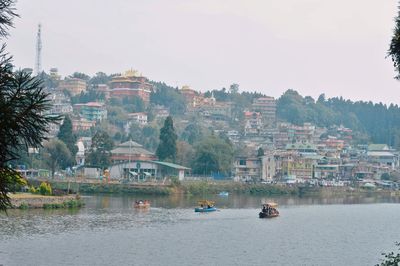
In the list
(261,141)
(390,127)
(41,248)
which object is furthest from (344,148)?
(41,248)

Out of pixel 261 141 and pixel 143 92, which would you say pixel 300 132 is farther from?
pixel 143 92

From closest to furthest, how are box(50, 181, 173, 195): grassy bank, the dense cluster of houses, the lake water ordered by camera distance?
the lake water, box(50, 181, 173, 195): grassy bank, the dense cluster of houses

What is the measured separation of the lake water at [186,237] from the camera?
23.1m

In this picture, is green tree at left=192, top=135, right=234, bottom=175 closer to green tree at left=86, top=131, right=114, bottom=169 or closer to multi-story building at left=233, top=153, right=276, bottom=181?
multi-story building at left=233, top=153, right=276, bottom=181

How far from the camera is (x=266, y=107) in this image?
154 m

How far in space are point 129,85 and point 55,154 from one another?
263 ft

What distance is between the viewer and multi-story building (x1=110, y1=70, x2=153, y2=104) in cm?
14188

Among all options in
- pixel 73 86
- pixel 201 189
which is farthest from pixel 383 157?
pixel 73 86

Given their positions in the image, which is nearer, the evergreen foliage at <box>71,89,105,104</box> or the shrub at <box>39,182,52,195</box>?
the shrub at <box>39,182,52,195</box>

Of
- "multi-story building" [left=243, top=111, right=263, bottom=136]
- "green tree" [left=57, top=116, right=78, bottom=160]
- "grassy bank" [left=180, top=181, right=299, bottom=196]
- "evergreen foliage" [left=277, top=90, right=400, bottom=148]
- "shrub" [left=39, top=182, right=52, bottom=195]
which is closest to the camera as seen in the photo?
"shrub" [left=39, top=182, right=52, bottom=195]

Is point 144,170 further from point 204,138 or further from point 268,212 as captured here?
point 268,212

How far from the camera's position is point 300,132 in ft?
443

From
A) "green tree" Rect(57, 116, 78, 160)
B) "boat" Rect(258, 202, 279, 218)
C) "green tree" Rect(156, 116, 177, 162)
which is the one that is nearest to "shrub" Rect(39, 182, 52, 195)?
"boat" Rect(258, 202, 279, 218)

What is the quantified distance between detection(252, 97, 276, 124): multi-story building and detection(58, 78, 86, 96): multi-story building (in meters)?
35.4
